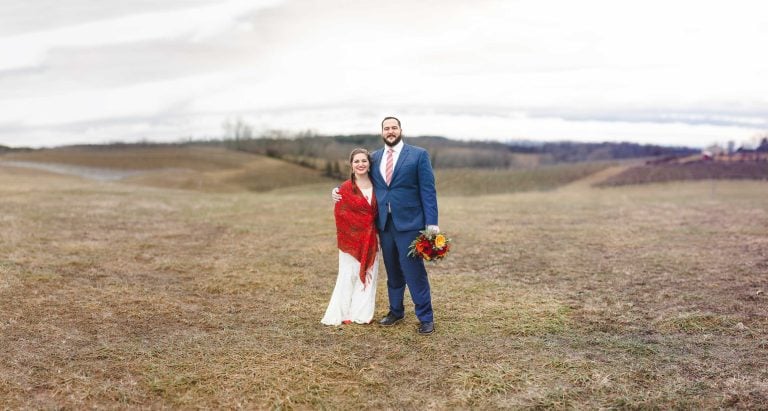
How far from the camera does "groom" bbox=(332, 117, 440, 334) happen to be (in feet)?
23.1

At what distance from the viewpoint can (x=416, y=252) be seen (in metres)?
7.00

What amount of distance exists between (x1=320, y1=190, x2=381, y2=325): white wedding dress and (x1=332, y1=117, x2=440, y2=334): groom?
0.61 meters

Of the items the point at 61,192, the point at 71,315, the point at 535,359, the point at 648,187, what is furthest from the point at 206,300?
the point at 648,187

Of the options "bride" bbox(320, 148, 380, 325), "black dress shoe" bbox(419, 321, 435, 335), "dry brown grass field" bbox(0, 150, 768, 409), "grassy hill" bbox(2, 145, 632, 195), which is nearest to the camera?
"dry brown grass field" bbox(0, 150, 768, 409)

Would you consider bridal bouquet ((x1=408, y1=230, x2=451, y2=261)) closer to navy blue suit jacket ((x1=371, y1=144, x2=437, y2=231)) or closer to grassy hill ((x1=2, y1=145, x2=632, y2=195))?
navy blue suit jacket ((x1=371, y1=144, x2=437, y2=231))

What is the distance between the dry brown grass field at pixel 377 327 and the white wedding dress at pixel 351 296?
0.24 metres

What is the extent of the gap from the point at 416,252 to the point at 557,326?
2.47 m

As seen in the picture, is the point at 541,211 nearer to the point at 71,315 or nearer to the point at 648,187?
the point at 71,315

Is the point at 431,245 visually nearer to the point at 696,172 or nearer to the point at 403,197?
the point at 403,197

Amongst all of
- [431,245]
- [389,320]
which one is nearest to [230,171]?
[389,320]

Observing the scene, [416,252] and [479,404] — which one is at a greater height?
[416,252]

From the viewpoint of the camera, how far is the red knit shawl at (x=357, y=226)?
292 inches

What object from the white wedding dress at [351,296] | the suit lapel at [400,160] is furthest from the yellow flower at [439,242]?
the white wedding dress at [351,296]

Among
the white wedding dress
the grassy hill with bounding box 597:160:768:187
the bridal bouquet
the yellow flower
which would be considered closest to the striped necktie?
the bridal bouquet
